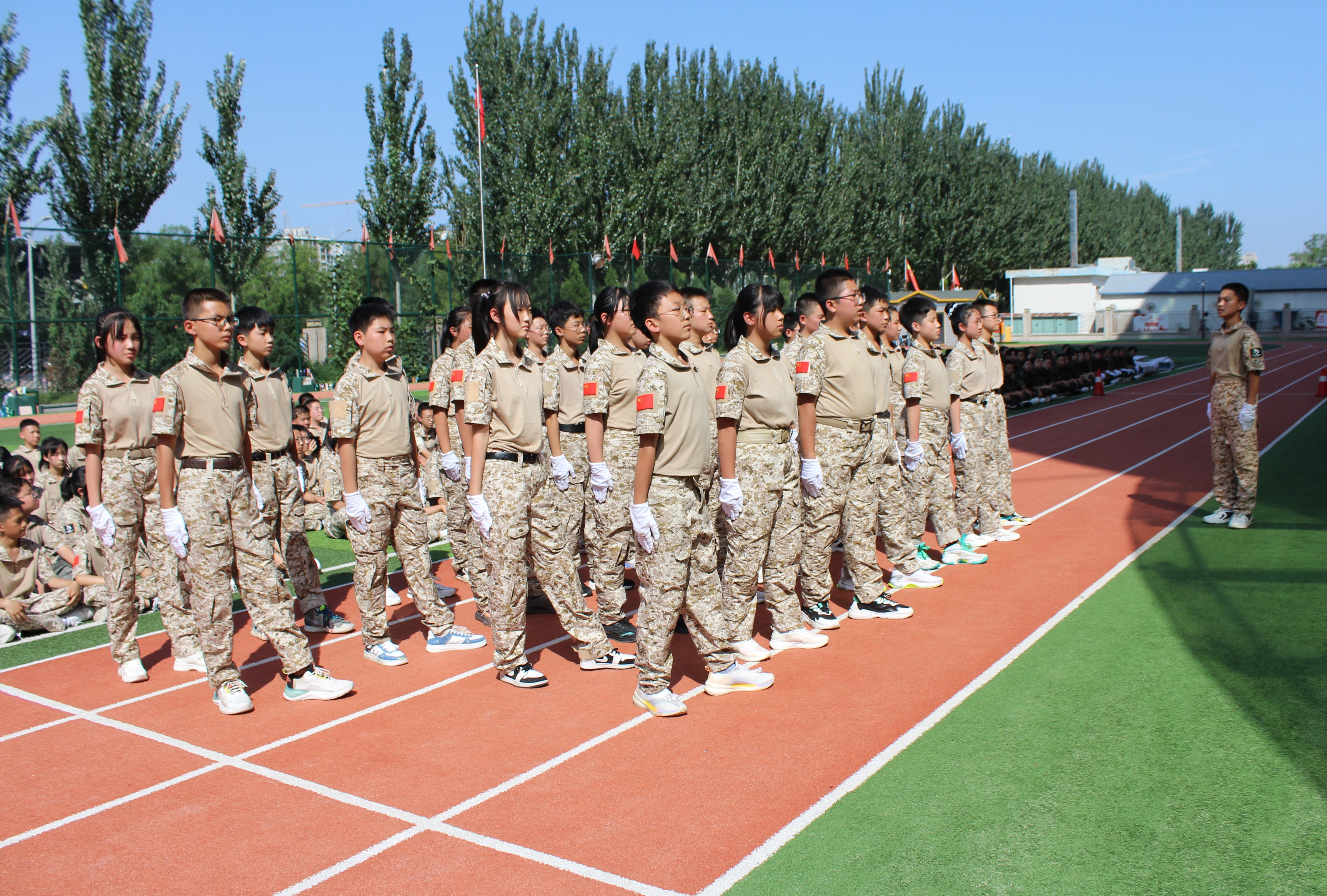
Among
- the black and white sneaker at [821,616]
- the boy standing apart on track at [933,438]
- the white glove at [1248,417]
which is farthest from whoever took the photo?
the white glove at [1248,417]

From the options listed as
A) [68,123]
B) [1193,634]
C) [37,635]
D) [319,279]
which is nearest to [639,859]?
[1193,634]

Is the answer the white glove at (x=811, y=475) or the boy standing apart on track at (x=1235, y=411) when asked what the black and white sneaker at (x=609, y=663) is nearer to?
the white glove at (x=811, y=475)

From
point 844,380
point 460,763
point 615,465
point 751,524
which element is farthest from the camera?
point 615,465

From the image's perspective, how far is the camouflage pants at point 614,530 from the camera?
616 cm

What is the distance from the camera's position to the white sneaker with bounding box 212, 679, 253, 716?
5.14m

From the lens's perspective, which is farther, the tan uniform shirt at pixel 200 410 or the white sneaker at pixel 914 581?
the white sneaker at pixel 914 581

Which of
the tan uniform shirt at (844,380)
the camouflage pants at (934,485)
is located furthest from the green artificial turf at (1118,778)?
the tan uniform shirt at (844,380)

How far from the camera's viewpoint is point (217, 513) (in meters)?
5.11

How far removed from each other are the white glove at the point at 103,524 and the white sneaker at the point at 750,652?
3.85 metres

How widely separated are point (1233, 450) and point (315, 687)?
795 centimetres

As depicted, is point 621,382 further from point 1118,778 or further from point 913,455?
point 1118,778

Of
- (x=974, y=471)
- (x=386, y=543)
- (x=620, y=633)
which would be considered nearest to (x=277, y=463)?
(x=386, y=543)

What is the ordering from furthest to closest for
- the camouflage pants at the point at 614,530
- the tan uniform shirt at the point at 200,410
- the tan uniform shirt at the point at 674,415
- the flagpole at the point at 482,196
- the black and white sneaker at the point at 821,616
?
1. the flagpole at the point at 482,196
2. the black and white sneaker at the point at 821,616
3. the camouflage pants at the point at 614,530
4. the tan uniform shirt at the point at 200,410
5. the tan uniform shirt at the point at 674,415

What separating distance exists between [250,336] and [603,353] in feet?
7.62
